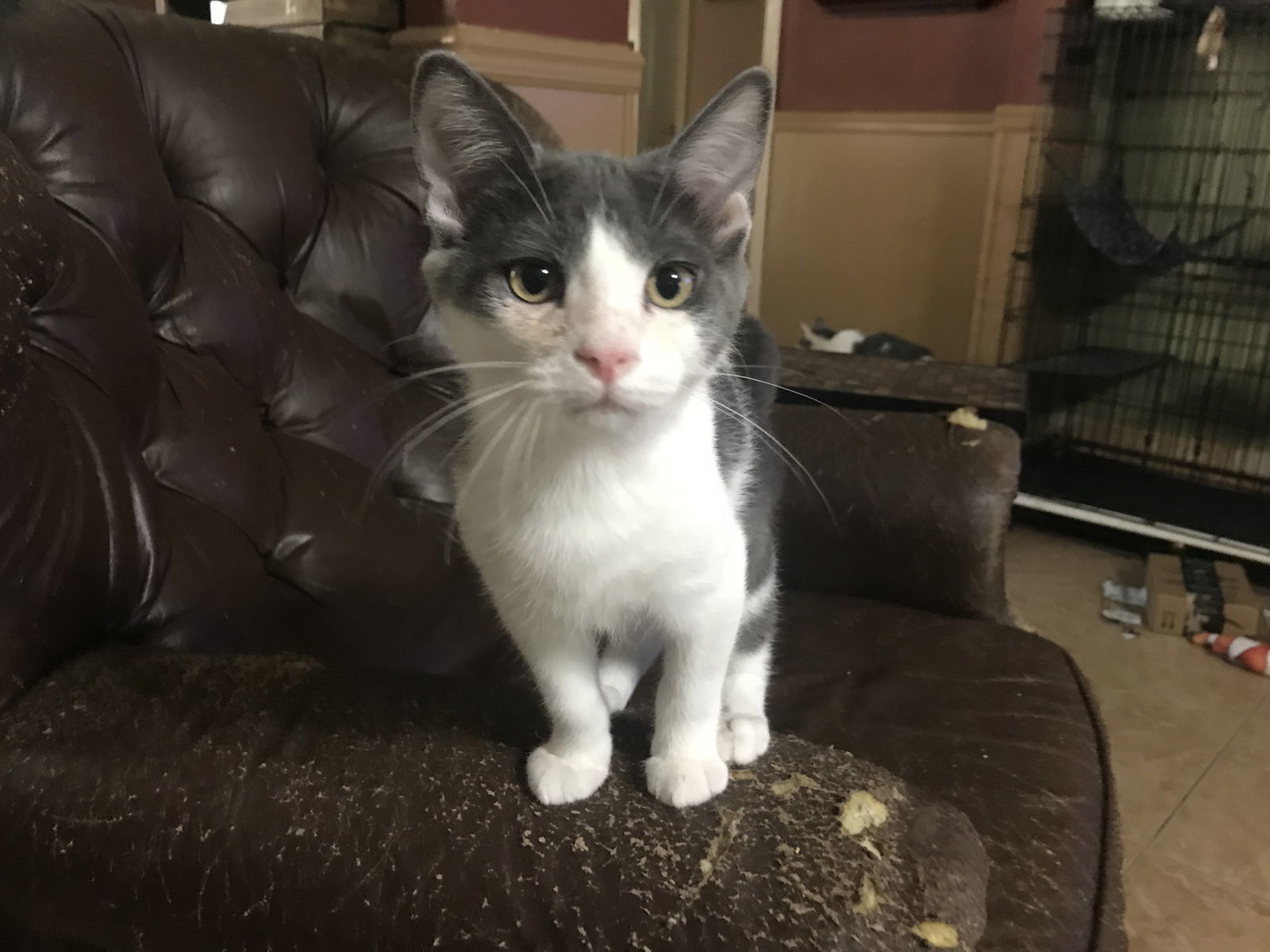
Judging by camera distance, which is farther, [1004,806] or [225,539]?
[225,539]

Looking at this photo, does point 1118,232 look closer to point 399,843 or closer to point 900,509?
point 900,509

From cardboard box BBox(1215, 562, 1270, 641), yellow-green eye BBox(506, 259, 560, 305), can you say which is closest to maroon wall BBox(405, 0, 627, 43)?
yellow-green eye BBox(506, 259, 560, 305)

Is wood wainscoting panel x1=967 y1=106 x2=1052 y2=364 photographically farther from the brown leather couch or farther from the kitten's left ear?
the kitten's left ear

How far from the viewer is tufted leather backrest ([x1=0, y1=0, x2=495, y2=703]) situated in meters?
0.76

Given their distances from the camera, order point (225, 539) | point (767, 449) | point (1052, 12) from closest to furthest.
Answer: point (225, 539)
point (767, 449)
point (1052, 12)

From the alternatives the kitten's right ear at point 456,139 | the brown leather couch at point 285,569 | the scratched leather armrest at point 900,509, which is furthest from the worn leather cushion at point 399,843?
the scratched leather armrest at point 900,509

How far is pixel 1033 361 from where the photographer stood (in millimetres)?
2400

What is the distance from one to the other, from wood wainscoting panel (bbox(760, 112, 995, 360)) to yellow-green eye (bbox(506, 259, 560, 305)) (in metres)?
2.38

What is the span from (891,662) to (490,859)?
0.67m

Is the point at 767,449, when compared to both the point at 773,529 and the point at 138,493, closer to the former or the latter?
the point at 773,529

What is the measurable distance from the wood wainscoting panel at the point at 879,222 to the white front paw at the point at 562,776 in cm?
244

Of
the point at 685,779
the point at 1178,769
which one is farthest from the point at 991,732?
the point at 1178,769

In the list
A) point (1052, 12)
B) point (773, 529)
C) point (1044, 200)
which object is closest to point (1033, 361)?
point (1044, 200)

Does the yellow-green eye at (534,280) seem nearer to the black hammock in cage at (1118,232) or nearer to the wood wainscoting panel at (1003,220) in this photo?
the black hammock in cage at (1118,232)
